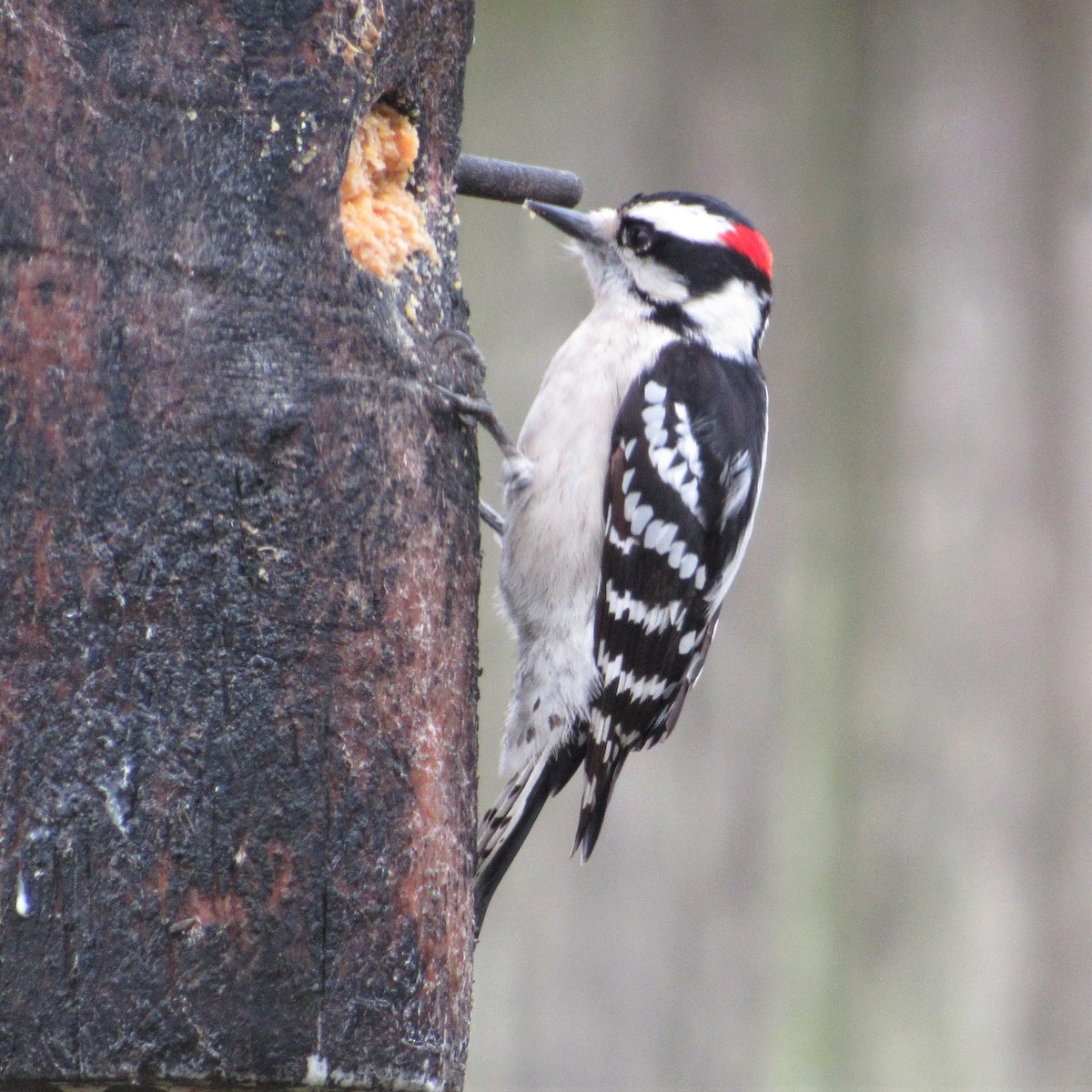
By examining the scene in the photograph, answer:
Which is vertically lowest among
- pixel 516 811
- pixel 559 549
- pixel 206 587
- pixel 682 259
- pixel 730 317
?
pixel 516 811

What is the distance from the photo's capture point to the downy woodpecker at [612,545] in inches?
137

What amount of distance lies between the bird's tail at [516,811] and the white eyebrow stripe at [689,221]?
1.08 meters

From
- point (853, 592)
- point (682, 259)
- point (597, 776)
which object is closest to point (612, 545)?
point (597, 776)

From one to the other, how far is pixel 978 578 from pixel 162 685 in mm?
2672

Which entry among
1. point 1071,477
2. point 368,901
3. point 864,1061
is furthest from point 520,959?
point 368,901

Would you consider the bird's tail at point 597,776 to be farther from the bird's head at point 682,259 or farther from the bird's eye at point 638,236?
the bird's eye at point 638,236

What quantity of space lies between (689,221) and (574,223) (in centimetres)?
25

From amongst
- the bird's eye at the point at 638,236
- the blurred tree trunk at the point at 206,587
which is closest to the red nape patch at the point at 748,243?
the bird's eye at the point at 638,236

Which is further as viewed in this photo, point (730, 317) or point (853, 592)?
point (853, 592)

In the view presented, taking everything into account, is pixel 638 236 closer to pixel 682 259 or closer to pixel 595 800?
pixel 682 259

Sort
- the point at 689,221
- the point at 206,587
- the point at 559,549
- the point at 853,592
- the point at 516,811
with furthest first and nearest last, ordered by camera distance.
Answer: the point at 853,592, the point at 689,221, the point at 559,549, the point at 516,811, the point at 206,587

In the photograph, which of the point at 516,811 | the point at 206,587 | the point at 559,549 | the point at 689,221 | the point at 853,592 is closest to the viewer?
the point at 206,587

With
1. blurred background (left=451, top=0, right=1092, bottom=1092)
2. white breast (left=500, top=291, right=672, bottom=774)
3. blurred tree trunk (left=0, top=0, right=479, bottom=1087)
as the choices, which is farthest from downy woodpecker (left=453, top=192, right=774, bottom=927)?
blurred tree trunk (left=0, top=0, right=479, bottom=1087)

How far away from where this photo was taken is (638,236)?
3.76 meters
